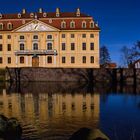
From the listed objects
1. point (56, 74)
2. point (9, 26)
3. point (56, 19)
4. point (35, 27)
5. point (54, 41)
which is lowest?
point (56, 74)

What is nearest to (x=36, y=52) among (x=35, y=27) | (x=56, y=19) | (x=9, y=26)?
(x=35, y=27)

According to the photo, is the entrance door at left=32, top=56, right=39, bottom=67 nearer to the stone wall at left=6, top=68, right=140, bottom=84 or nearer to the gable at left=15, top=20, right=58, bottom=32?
the gable at left=15, top=20, right=58, bottom=32

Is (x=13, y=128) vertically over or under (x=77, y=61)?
under

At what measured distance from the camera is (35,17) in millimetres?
63781

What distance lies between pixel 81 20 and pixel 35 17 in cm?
759

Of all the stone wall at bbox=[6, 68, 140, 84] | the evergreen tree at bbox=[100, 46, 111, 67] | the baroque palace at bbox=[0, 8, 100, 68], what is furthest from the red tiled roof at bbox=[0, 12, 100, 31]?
the evergreen tree at bbox=[100, 46, 111, 67]

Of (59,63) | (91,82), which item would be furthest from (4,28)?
(91,82)

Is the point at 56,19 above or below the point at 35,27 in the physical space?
above

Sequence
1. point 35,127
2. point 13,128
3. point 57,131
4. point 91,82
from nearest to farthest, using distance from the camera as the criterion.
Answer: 1. point 13,128
2. point 57,131
3. point 35,127
4. point 91,82

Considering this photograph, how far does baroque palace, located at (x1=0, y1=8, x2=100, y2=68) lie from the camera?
63469mm

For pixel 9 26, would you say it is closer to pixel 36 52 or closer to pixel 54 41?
pixel 36 52

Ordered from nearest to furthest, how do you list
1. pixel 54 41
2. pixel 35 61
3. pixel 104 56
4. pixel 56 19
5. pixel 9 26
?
pixel 35 61 < pixel 54 41 < pixel 56 19 < pixel 9 26 < pixel 104 56

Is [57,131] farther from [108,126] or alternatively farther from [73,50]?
[73,50]

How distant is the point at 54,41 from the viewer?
209 feet
